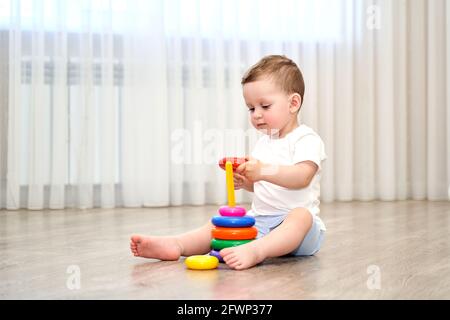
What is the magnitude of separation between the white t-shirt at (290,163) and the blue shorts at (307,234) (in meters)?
0.01

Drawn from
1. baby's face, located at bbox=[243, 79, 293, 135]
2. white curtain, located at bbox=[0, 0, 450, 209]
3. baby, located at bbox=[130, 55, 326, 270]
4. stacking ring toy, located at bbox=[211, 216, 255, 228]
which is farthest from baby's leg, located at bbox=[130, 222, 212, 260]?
white curtain, located at bbox=[0, 0, 450, 209]

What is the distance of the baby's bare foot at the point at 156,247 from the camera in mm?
1175

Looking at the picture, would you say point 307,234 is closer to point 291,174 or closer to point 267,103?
point 291,174

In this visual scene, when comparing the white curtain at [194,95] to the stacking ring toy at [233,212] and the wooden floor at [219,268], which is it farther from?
the stacking ring toy at [233,212]

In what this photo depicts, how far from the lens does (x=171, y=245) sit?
1224 mm

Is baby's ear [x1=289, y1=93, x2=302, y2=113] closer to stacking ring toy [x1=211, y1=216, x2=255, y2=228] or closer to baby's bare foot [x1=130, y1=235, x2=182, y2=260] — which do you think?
stacking ring toy [x1=211, y1=216, x2=255, y2=228]

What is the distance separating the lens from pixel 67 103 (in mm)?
2525

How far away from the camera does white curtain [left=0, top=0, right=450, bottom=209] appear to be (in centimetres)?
249

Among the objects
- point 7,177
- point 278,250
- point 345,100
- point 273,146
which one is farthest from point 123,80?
point 278,250

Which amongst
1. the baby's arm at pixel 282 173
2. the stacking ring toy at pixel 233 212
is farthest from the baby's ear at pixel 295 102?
the stacking ring toy at pixel 233 212

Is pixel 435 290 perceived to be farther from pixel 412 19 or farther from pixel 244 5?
pixel 412 19

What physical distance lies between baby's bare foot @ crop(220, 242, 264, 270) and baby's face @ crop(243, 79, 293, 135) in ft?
0.95

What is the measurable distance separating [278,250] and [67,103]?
162cm

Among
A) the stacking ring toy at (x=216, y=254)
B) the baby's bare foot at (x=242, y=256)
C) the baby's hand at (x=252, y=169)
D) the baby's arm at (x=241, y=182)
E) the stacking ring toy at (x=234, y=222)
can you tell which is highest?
the baby's hand at (x=252, y=169)
